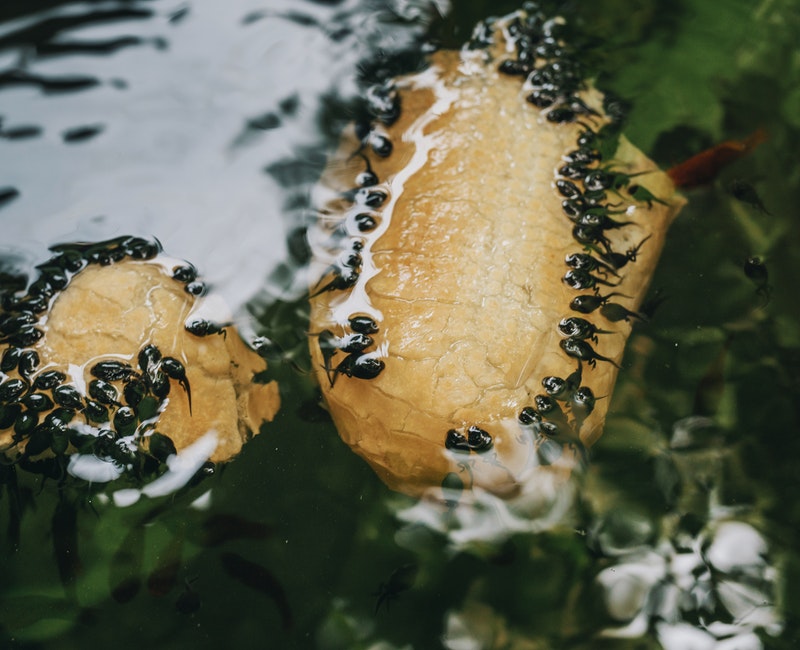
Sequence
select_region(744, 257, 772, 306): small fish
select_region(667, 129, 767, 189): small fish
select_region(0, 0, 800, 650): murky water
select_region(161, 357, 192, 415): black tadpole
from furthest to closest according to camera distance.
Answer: select_region(667, 129, 767, 189): small fish, select_region(744, 257, 772, 306): small fish, select_region(161, 357, 192, 415): black tadpole, select_region(0, 0, 800, 650): murky water

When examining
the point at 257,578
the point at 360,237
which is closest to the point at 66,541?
the point at 257,578

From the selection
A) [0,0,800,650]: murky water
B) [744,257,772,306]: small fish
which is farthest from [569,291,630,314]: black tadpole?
[744,257,772,306]: small fish

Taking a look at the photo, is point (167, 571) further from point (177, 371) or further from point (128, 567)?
A: point (177, 371)

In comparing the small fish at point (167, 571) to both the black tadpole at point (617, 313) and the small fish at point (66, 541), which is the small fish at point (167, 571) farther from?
the black tadpole at point (617, 313)

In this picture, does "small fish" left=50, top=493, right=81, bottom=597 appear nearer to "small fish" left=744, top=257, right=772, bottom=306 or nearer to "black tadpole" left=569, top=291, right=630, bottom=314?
"black tadpole" left=569, top=291, right=630, bottom=314

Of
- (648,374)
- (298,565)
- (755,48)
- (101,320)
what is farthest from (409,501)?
(755,48)

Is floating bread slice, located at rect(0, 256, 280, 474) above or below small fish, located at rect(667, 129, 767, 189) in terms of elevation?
below

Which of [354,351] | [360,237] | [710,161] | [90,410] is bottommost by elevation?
[90,410]

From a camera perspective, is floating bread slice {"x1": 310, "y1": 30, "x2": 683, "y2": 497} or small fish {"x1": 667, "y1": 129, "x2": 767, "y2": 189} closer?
floating bread slice {"x1": 310, "y1": 30, "x2": 683, "y2": 497}
